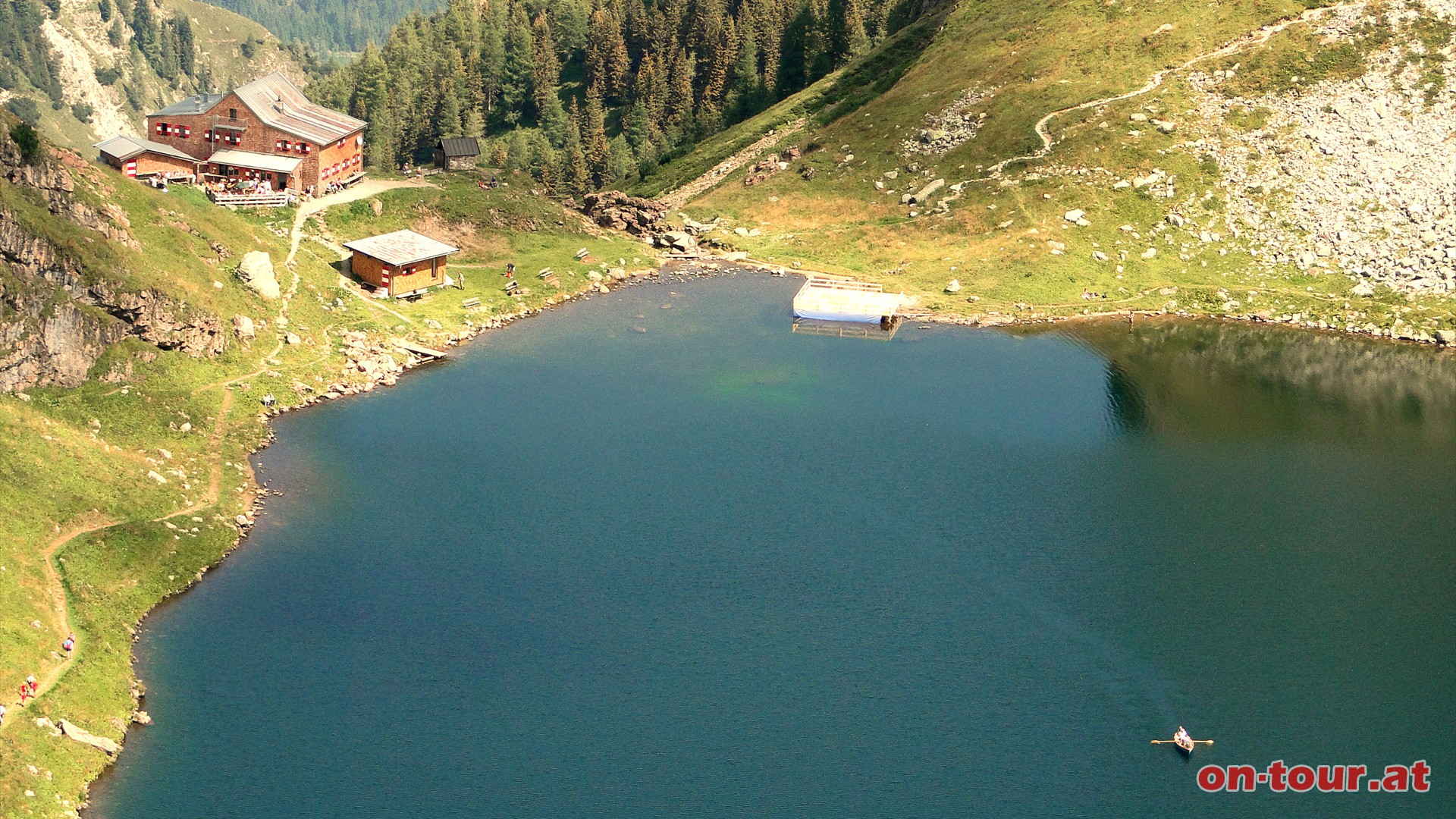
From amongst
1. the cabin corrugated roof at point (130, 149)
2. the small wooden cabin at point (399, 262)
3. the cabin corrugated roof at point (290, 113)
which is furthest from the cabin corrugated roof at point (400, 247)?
the cabin corrugated roof at point (130, 149)

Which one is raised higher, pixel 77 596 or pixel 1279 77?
pixel 1279 77

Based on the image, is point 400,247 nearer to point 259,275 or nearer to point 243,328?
point 259,275

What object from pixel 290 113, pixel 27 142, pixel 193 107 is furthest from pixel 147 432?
pixel 290 113

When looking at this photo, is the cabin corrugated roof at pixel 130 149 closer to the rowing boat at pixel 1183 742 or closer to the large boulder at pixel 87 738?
the large boulder at pixel 87 738

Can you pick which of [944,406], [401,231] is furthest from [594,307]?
[944,406]

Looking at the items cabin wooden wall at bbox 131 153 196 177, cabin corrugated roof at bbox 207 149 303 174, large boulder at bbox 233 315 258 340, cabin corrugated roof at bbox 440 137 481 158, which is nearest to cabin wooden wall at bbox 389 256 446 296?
large boulder at bbox 233 315 258 340

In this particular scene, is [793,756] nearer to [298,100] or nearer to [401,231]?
[401,231]

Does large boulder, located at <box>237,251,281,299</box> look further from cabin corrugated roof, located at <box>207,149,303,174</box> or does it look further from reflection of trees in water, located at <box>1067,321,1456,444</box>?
reflection of trees in water, located at <box>1067,321,1456,444</box>
